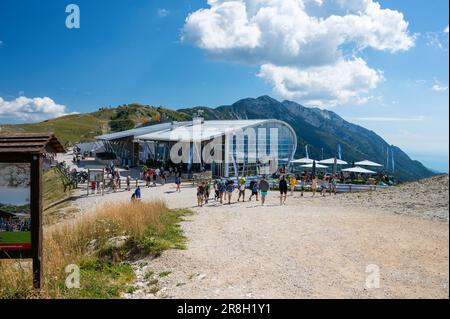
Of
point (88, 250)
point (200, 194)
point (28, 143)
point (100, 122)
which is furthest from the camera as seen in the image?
point (100, 122)

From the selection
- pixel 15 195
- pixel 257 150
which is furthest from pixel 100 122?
pixel 15 195

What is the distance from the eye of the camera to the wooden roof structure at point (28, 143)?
596cm

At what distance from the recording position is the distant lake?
611 cm

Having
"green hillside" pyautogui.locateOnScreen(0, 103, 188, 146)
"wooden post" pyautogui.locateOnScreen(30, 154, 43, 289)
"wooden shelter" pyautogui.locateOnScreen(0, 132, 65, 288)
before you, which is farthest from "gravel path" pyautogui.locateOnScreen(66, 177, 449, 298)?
"green hillside" pyautogui.locateOnScreen(0, 103, 188, 146)

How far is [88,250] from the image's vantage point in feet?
29.3

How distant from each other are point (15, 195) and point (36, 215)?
0.52 meters

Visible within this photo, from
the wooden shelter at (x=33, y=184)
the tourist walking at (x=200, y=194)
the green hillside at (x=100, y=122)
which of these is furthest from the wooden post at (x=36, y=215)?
the green hillside at (x=100, y=122)

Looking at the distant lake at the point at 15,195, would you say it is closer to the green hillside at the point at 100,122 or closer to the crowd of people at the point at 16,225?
the crowd of people at the point at 16,225

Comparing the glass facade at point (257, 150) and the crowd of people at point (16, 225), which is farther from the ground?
the glass facade at point (257, 150)

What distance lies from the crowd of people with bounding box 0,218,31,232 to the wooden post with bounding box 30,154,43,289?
13cm

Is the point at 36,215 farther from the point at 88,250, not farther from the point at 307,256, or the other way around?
the point at 307,256

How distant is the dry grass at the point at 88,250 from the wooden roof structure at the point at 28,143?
240 centimetres
